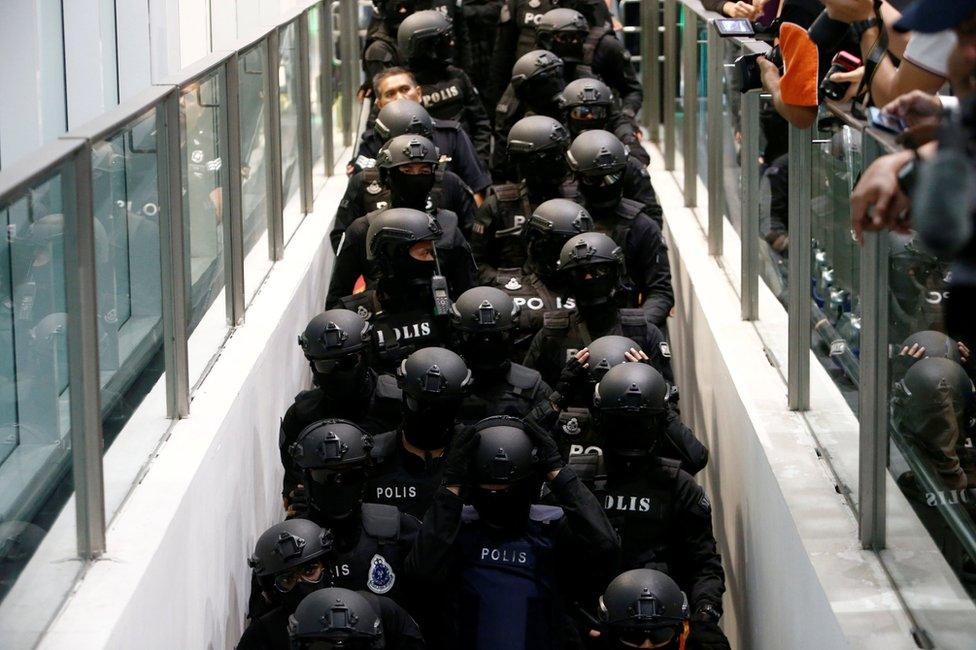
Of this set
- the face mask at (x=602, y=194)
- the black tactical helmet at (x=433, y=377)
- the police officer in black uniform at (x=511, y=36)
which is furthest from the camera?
the police officer in black uniform at (x=511, y=36)

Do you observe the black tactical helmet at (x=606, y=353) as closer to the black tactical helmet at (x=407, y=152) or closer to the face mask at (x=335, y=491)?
the face mask at (x=335, y=491)

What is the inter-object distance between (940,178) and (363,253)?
5691 millimetres

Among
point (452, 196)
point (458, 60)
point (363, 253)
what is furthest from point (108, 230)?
point (458, 60)

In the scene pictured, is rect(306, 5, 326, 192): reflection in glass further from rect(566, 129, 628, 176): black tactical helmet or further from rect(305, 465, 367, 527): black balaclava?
rect(305, 465, 367, 527): black balaclava

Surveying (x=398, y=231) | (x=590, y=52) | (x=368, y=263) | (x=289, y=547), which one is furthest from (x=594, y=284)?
(x=590, y=52)

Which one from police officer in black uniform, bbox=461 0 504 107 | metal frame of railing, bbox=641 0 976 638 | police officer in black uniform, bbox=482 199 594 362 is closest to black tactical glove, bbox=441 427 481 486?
metal frame of railing, bbox=641 0 976 638

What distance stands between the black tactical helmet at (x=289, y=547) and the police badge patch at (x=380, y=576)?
19cm

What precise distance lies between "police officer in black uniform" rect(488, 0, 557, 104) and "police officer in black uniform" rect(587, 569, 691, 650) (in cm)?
535

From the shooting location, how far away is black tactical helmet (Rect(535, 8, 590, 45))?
970cm

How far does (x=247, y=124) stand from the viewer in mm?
6914

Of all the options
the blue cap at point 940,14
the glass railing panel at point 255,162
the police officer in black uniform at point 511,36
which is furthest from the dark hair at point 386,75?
the blue cap at point 940,14

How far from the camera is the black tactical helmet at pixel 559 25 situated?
382 inches

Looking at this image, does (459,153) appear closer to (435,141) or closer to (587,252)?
(435,141)

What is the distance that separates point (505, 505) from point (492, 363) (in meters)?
1.11
